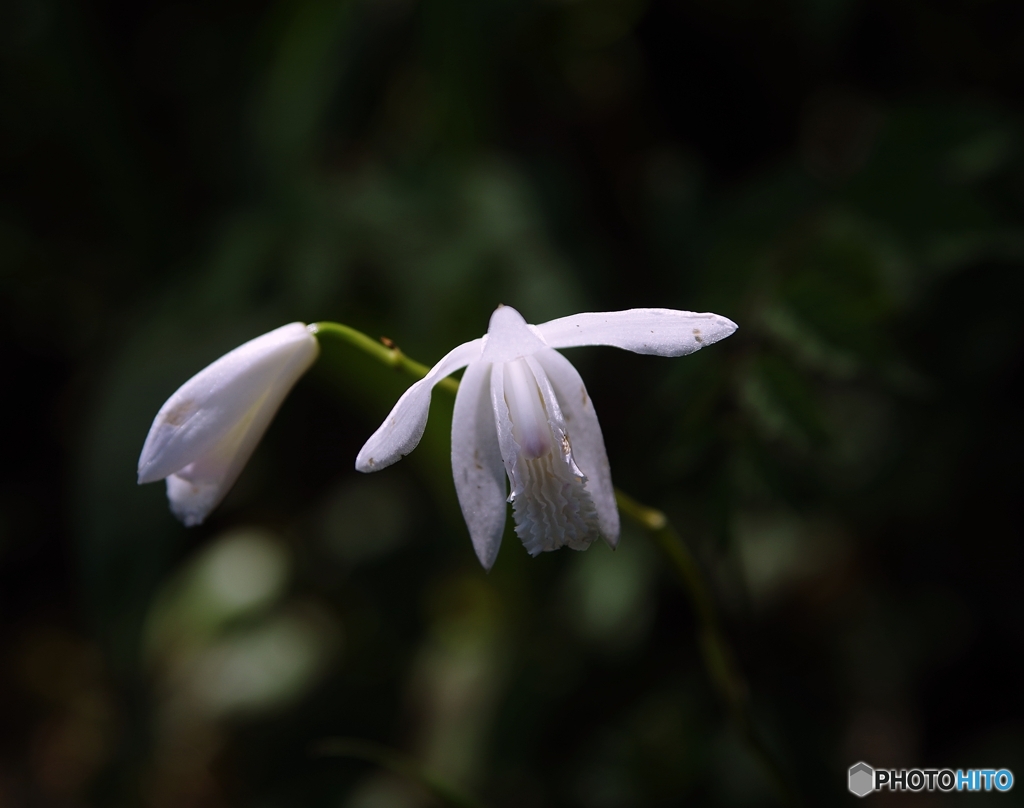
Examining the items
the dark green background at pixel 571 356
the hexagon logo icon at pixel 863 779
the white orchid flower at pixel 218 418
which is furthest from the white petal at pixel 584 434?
the hexagon logo icon at pixel 863 779

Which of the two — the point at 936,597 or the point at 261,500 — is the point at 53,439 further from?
the point at 936,597

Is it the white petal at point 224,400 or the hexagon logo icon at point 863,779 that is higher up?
the white petal at point 224,400

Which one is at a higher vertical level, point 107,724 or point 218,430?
point 218,430

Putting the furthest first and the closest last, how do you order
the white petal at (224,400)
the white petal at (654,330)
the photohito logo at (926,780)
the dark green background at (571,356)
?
the dark green background at (571,356), the photohito logo at (926,780), the white petal at (224,400), the white petal at (654,330)

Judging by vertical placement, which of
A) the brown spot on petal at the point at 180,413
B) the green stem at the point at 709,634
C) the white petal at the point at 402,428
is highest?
the brown spot on petal at the point at 180,413

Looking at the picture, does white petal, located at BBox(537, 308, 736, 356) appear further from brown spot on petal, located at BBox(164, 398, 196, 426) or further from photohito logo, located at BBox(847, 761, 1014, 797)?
photohito logo, located at BBox(847, 761, 1014, 797)

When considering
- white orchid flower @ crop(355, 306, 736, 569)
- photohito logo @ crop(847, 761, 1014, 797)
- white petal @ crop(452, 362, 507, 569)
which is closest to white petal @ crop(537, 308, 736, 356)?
white orchid flower @ crop(355, 306, 736, 569)

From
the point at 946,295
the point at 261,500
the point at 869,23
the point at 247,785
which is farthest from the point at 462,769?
the point at 869,23

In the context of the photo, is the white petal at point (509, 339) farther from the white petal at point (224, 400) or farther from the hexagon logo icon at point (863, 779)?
the hexagon logo icon at point (863, 779)

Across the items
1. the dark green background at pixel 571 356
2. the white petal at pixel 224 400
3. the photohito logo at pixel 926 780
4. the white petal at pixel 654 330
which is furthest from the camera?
the dark green background at pixel 571 356
